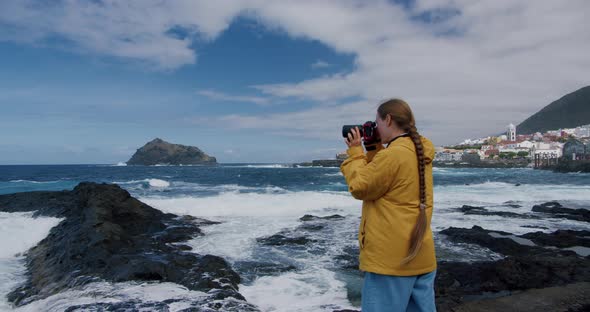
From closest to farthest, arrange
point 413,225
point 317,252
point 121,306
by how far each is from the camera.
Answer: point 413,225
point 121,306
point 317,252

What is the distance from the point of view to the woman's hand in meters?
2.07

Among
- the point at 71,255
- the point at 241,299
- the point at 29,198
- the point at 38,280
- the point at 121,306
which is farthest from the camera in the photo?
the point at 29,198

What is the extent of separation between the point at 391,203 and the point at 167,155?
444 feet

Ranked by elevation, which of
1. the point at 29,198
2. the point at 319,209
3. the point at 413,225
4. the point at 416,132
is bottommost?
the point at 319,209

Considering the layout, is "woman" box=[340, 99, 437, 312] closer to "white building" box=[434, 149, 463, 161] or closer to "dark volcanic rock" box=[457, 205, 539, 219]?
"dark volcanic rock" box=[457, 205, 539, 219]

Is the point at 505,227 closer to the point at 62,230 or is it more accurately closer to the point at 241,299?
the point at 241,299

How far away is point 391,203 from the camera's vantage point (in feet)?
6.32

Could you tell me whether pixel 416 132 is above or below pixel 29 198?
above

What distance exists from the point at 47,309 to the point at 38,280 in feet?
6.58

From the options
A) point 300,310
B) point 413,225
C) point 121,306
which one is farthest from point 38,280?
point 413,225

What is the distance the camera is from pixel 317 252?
28.6ft

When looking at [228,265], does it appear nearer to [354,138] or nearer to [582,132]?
[354,138]

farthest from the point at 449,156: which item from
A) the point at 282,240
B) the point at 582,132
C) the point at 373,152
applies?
the point at 373,152

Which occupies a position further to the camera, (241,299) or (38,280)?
(38,280)
